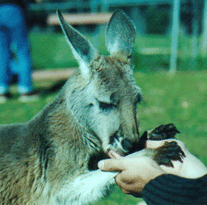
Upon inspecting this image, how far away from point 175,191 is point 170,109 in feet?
12.3

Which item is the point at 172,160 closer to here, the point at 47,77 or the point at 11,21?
the point at 11,21

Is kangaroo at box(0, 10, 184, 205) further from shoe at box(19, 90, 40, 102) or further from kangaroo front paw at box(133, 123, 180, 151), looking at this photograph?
shoe at box(19, 90, 40, 102)

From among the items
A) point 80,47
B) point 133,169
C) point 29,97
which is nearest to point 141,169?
point 133,169

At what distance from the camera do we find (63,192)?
7.13ft

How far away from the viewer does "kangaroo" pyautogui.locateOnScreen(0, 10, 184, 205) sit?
79.5 inches

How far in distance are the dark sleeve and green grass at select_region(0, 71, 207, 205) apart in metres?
1.38

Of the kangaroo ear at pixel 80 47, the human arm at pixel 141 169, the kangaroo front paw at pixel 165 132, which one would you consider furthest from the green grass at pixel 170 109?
the kangaroo ear at pixel 80 47

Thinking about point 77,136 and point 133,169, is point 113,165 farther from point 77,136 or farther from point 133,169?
point 77,136

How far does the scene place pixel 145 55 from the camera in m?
8.91

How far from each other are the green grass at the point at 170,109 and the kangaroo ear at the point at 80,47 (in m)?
1.42

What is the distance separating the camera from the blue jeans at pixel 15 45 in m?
5.57

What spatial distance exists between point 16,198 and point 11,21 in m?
4.18

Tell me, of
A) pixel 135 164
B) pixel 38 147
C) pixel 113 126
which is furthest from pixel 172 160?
pixel 38 147

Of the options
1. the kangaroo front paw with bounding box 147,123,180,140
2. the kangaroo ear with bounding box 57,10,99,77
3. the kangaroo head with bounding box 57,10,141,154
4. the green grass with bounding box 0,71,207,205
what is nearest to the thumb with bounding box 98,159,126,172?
the kangaroo head with bounding box 57,10,141,154
